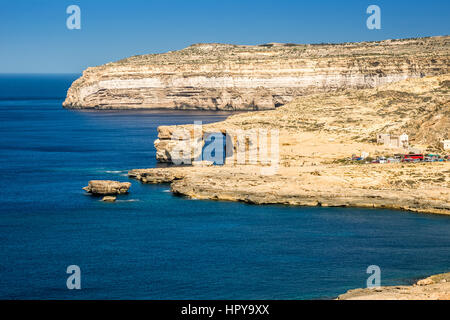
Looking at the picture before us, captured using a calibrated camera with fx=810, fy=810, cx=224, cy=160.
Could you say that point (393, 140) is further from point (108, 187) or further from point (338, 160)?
point (108, 187)

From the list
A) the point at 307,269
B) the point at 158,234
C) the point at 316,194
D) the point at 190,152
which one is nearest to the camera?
the point at 307,269

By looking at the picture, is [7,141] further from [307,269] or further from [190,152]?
[307,269]

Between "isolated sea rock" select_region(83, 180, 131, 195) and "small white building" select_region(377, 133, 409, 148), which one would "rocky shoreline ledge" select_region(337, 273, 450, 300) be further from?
"small white building" select_region(377, 133, 409, 148)

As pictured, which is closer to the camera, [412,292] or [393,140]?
[412,292]

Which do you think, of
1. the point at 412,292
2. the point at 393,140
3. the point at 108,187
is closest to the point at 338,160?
the point at 393,140

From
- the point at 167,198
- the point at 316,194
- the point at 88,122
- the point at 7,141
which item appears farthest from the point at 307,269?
the point at 88,122

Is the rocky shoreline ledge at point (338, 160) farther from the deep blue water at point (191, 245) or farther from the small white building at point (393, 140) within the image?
the deep blue water at point (191, 245)
